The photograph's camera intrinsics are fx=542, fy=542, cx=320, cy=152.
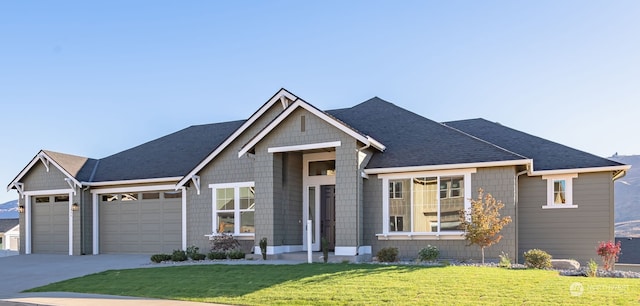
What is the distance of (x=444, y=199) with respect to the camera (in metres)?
17.0

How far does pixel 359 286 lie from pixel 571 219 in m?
9.82

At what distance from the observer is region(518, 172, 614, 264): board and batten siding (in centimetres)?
1745

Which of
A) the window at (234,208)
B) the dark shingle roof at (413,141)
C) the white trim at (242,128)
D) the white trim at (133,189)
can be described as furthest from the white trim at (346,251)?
the white trim at (133,189)

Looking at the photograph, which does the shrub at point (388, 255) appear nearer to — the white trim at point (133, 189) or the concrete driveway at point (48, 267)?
the concrete driveway at point (48, 267)

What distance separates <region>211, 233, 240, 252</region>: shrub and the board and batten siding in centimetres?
998

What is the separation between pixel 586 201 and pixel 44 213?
72.9 ft

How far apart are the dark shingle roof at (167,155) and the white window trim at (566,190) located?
511 inches

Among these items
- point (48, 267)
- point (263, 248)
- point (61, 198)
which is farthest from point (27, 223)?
point (263, 248)

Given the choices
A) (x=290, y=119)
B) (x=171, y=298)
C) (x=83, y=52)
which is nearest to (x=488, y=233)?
(x=290, y=119)

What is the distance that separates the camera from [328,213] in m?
19.7

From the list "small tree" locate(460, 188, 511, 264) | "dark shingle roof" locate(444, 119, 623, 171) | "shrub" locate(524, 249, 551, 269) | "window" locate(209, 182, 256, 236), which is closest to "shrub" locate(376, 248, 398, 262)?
"small tree" locate(460, 188, 511, 264)

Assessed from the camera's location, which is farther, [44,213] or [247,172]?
[44,213]

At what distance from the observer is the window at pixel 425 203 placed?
16.9 metres

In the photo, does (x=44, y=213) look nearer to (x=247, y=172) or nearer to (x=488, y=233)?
(x=247, y=172)
